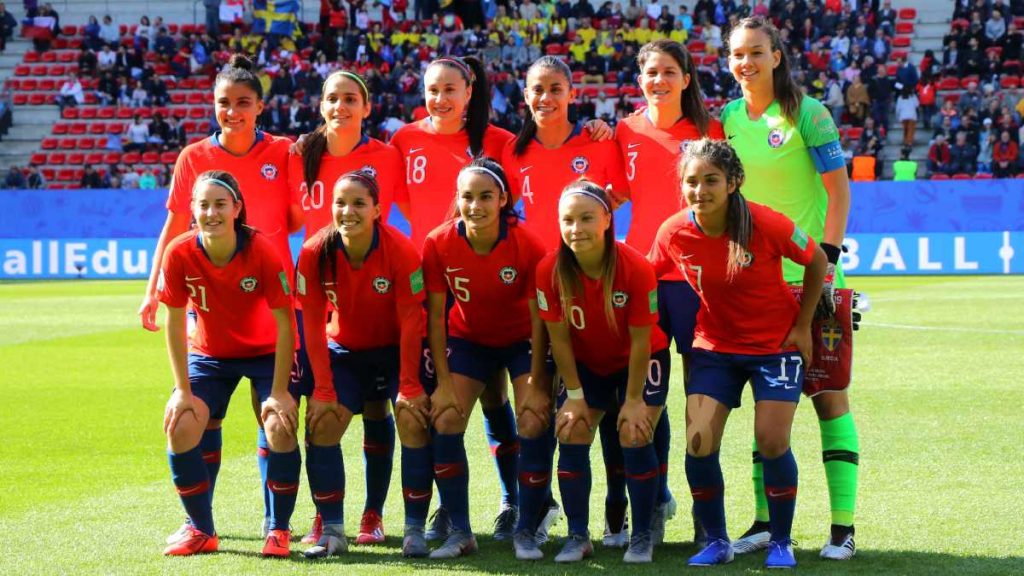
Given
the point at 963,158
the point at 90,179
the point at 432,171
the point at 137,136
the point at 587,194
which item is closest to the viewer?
the point at 587,194

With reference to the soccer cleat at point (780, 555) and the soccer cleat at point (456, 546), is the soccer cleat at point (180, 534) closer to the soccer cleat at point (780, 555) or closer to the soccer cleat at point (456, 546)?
the soccer cleat at point (456, 546)

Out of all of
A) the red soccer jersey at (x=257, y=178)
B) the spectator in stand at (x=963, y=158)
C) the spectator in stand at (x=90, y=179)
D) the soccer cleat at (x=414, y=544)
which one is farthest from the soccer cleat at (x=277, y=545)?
the spectator in stand at (x=90, y=179)

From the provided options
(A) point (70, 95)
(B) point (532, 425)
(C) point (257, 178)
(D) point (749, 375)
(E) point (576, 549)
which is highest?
(A) point (70, 95)

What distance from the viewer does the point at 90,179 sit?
2956 cm

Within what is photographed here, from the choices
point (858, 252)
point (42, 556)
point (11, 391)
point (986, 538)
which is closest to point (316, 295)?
point (42, 556)

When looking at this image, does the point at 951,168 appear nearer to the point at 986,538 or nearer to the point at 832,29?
the point at 832,29

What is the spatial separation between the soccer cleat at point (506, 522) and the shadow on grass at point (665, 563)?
26 centimetres

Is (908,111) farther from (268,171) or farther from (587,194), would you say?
(587,194)

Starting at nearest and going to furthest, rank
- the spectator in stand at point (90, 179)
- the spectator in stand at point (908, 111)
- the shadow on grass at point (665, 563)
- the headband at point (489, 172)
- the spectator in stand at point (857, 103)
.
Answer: the shadow on grass at point (665, 563) < the headband at point (489, 172) < the spectator in stand at point (857, 103) < the spectator in stand at point (908, 111) < the spectator in stand at point (90, 179)

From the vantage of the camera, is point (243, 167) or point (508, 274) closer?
point (508, 274)

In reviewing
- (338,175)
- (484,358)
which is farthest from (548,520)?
(338,175)

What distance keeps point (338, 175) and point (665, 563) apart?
7.65 feet

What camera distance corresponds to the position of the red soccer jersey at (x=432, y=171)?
6.31 metres

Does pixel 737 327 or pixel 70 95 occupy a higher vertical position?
pixel 70 95
